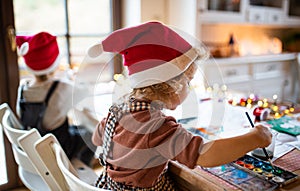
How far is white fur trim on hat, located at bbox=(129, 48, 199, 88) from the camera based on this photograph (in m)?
0.79

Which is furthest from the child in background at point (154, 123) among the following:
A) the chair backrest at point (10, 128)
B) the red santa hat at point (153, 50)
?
the chair backrest at point (10, 128)

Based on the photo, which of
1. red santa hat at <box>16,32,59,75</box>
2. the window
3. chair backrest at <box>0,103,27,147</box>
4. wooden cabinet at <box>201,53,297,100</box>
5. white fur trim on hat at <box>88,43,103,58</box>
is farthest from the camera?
wooden cabinet at <box>201,53,297,100</box>

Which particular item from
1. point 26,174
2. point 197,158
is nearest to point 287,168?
point 197,158

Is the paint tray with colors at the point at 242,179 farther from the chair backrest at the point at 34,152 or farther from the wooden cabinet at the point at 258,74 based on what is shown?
the wooden cabinet at the point at 258,74

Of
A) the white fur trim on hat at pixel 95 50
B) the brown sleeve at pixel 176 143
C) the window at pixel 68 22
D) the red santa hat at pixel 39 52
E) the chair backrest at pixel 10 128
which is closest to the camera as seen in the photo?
the brown sleeve at pixel 176 143

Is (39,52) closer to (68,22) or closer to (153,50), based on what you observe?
(68,22)

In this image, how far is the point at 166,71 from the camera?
788 millimetres

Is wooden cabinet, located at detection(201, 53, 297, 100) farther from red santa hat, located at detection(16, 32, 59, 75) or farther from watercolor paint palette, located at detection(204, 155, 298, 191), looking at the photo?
watercolor paint palette, located at detection(204, 155, 298, 191)

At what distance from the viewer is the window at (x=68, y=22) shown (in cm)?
198

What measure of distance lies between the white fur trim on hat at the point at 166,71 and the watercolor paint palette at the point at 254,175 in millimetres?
286

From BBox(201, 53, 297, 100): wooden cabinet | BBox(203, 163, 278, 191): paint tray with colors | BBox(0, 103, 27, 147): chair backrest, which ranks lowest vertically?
BBox(201, 53, 297, 100): wooden cabinet

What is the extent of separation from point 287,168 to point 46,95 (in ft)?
3.84

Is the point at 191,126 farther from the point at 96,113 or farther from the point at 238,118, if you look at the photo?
the point at 96,113

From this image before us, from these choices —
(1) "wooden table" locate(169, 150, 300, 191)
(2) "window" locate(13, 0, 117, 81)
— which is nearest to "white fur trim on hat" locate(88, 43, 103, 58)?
(1) "wooden table" locate(169, 150, 300, 191)
